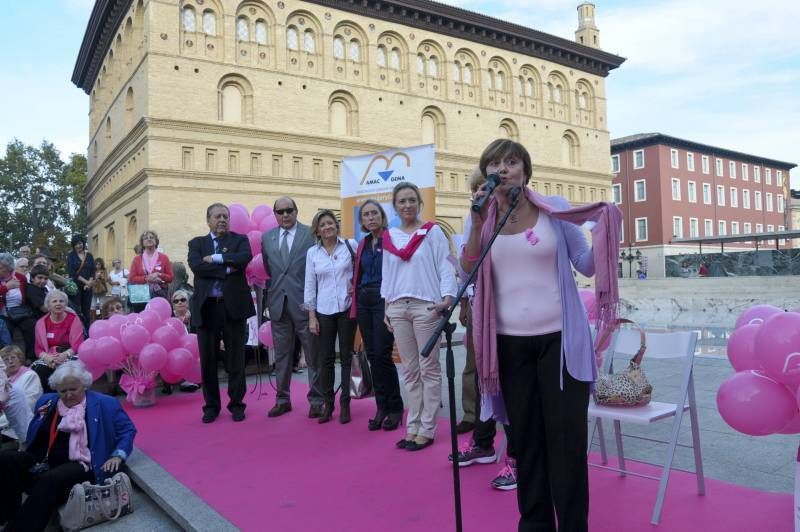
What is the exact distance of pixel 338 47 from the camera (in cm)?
3297

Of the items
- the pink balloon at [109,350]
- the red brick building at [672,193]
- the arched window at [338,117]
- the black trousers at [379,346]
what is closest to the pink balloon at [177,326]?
the pink balloon at [109,350]

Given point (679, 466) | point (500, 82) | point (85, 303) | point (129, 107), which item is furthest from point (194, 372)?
point (500, 82)

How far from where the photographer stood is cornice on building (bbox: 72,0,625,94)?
1319 inches

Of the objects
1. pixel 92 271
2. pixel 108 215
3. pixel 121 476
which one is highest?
pixel 108 215

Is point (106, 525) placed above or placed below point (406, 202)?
below

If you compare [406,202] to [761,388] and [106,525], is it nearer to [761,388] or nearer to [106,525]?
[761,388]

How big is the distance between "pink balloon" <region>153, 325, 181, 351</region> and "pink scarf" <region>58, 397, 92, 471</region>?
8.97 ft

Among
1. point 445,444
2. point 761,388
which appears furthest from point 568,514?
point 445,444

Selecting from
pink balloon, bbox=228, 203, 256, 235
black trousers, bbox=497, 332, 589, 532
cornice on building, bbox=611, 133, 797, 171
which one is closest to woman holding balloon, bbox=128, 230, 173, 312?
pink balloon, bbox=228, 203, 256, 235

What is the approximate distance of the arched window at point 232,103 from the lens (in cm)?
2991

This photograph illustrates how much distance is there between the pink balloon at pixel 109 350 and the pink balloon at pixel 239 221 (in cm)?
250

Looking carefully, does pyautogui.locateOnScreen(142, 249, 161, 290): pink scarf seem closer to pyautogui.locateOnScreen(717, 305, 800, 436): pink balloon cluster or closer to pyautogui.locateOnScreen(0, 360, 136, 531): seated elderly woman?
pyautogui.locateOnScreen(0, 360, 136, 531): seated elderly woman

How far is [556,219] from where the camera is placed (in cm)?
271

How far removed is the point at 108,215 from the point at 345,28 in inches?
739
